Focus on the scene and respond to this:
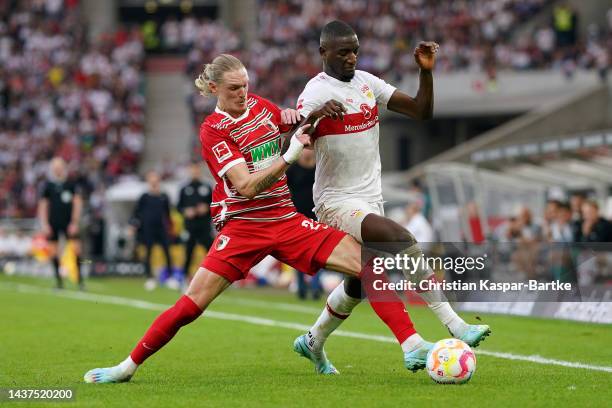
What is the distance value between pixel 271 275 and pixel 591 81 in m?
13.7

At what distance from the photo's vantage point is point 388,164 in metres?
38.8

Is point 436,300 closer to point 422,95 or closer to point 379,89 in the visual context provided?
point 422,95

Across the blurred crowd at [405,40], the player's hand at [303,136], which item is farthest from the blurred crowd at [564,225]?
the blurred crowd at [405,40]

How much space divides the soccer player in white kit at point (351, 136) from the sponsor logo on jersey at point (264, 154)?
12.4 inches

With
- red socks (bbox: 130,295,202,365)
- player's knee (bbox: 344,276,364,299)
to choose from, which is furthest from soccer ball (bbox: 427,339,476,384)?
red socks (bbox: 130,295,202,365)

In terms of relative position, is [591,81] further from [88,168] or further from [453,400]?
[453,400]

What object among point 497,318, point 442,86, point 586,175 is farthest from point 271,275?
point 442,86

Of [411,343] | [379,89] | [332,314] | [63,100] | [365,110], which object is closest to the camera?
[411,343]

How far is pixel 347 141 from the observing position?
26.5 feet

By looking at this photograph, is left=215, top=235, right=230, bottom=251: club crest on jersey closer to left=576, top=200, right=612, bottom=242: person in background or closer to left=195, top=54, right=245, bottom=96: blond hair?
left=195, top=54, right=245, bottom=96: blond hair

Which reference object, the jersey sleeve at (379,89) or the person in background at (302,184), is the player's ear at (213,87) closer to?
the jersey sleeve at (379,89)

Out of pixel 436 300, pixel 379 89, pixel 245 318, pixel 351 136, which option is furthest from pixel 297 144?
pixel 245 318

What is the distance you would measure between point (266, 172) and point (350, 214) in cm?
80

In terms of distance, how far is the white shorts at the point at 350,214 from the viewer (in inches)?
315
